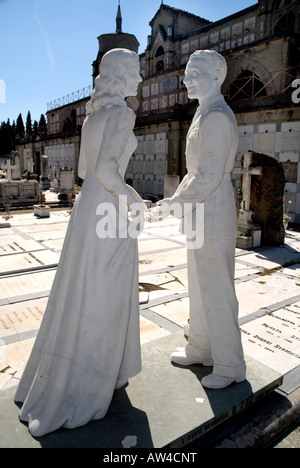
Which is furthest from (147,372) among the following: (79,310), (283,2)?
(283,2)

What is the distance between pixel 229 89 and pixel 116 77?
53.3 feet

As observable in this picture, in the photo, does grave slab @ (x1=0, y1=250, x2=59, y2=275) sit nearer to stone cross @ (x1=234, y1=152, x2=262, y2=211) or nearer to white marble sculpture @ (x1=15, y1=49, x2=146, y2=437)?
white marble sculpture @ (x1=15, y1=49, x2=146, y2=437)

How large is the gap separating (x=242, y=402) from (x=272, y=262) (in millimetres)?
5482

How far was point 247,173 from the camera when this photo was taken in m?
9.17

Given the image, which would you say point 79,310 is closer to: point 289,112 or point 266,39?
point 289,112

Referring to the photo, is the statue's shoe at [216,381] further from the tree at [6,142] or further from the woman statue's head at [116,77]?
the tree at [6,142]

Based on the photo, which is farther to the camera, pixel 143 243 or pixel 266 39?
pixel 266 39

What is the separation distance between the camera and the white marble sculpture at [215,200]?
101 inches

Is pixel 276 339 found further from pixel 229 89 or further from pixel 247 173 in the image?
pixel 229 89

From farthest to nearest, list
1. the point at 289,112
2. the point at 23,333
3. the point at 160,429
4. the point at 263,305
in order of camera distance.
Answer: the point at 289,112 → the point at 263,305 → the point at 23,333 → the point at 160,429

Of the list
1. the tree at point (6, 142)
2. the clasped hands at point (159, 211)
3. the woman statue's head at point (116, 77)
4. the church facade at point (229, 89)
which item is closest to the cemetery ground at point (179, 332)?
the clasped hands at point (159, 211)

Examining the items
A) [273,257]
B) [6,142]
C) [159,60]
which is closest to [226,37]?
[159,60]

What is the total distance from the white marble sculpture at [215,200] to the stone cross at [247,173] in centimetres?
653

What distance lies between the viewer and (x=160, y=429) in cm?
232
